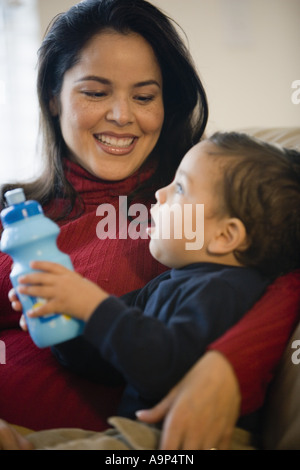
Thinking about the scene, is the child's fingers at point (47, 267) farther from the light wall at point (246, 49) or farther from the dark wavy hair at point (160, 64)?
the light wall at point (246, 49)

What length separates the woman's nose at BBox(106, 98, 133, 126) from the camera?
48.4 inches

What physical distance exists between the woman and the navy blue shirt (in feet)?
0.75

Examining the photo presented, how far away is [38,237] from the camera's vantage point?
76cm

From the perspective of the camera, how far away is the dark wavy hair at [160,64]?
4.16ft

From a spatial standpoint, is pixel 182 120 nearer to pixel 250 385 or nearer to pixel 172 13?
pixel 250 385

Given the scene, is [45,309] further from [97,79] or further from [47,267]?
[97,79]

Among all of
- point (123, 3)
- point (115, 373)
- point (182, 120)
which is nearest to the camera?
point (115, 373)

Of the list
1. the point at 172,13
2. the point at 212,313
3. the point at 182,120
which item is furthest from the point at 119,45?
the point at 172,13

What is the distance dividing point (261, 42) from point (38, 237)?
81.0 inches

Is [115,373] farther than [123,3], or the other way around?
[123,3]

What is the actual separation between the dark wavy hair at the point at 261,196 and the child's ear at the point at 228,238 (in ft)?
0.04

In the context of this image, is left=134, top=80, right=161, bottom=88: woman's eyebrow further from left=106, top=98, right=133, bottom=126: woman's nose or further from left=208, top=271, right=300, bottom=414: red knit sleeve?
left=208, top=271, right=300, bottom=414: red knit sleeve

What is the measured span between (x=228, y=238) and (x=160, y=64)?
0.65 meters

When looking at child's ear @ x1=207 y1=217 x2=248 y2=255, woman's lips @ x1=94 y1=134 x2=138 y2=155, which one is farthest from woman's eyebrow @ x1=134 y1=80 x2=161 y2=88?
child's ear @ x1=207 y1=217 x2=248 y2=255
